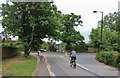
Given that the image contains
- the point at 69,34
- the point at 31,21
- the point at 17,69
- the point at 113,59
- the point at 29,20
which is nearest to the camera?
the point at 17,69

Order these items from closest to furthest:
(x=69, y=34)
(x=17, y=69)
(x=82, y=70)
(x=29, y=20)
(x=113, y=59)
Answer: (x=17, y=69)
(x=82, y=70)
(x=113, y=59)
(x=29, y=20)
(x=69, y=34)

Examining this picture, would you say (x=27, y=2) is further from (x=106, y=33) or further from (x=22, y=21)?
(x=106, y=33)

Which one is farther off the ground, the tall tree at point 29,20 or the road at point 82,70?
the tall tree at point 29,20

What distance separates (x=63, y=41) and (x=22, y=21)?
5239 centimetres

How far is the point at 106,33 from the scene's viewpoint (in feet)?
287

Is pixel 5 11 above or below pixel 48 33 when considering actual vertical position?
above

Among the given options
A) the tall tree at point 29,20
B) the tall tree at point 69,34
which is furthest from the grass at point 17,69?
the tall tree at point 69,34

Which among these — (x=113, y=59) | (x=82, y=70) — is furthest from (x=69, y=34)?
(x=82, y=70)

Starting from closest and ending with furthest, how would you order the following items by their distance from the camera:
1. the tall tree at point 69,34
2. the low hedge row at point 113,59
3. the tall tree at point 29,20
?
the low hedge row at point 113,59
the tall tree at point 29,20
the tall tree at point 69,34

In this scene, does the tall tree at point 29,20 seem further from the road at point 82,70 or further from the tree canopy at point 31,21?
the road at point 82,70

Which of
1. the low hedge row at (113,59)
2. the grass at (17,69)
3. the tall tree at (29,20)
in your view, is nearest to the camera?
the grass at (17,69)

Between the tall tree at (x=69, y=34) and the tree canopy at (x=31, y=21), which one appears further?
the tall tree at (x=69, y=34)

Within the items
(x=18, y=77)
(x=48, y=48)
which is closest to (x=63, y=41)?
(x=48, y=48)

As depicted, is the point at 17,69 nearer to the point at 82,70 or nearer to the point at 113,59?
the point at 82,70
